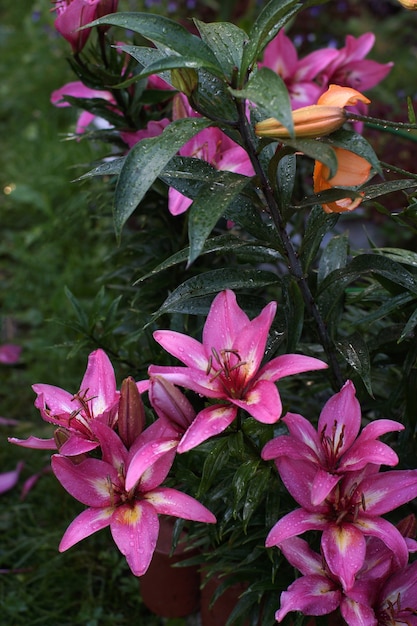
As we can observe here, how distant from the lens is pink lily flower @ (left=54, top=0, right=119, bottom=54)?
1078 millimetres

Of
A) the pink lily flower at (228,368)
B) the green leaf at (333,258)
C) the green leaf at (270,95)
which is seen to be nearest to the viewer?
the green leaf at (270,95)

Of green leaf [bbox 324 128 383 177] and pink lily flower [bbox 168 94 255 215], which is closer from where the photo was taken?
green leaf [bbox 324 128 383 177]

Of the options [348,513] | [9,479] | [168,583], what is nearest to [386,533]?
[348,513]

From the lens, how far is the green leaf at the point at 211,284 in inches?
34.0

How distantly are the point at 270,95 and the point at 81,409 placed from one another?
37cm

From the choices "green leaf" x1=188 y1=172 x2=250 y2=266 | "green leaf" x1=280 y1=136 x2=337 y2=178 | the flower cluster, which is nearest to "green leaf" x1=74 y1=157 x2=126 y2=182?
"green leaf" x1=188 y1=172 x2=250 y2=266

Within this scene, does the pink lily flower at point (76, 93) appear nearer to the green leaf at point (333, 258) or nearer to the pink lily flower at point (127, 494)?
the green leaf at point (333, 258)

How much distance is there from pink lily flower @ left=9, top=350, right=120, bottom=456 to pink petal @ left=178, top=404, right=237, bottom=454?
12 centimetres

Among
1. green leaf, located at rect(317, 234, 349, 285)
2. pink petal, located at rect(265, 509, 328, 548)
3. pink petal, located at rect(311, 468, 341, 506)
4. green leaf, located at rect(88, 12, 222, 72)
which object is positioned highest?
green leaf, located at rect(88, 12, 222, 72)

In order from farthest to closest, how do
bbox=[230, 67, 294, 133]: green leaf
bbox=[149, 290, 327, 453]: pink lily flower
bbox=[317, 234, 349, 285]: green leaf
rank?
bbox=[317, 234, 349, 285]: green leaf → bbox=[149, 290, 327, 453]: pink lily flower → bbox=[230, 67, 294, 133]: green leaf

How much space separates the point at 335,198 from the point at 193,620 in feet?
3.18

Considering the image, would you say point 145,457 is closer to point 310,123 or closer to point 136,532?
point 136,532

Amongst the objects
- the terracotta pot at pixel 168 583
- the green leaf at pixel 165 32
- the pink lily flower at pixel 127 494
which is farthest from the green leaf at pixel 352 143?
the terracotta pot at pixel 168 583

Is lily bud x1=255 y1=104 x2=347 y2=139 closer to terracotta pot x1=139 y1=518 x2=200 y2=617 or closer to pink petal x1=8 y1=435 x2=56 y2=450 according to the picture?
pink petal x1=8 y1=435 x2=56 y2=450
